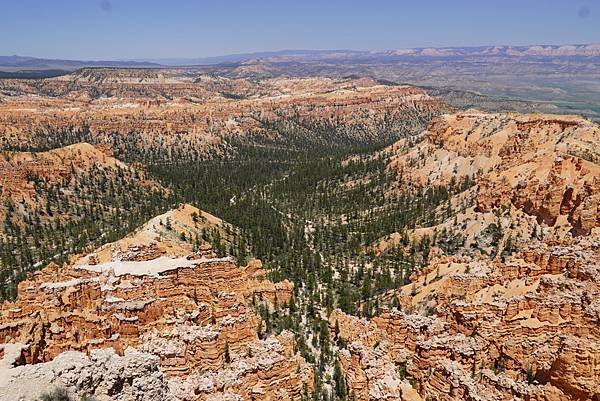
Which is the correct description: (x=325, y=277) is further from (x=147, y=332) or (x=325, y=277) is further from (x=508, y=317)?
(x=147, y=332)

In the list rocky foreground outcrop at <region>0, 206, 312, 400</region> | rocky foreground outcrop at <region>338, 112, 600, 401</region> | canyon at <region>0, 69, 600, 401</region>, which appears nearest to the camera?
rocky foreground outcrop at <region>0, 206, 312, 400</region>

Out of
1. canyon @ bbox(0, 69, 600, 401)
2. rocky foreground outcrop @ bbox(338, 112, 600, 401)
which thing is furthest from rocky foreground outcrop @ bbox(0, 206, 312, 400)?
rocky foreground outcrop @ bbox(338, 112, 600, 401)

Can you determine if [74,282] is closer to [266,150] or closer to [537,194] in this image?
[537,194]

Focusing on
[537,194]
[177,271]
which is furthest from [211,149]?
[177,271]

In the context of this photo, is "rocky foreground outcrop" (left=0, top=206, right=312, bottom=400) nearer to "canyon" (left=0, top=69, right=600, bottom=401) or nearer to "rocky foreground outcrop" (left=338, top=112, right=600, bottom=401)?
"canyon" (left=0, top=69, right=600, bottom=401)

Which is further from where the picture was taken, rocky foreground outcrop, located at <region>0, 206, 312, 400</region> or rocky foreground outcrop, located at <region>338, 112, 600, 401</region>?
rocky foreground outcrop, located at <region>338, 112, 600, 401</region>

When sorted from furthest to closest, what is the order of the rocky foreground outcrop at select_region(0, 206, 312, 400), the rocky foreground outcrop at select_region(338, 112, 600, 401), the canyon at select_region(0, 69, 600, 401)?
the canyon at select_region(0, 69, 600, 401)
the rocky foreground outcrop at select_region(338, 112, 600, 401)
the rocky foreground outcrop at select_region(0, 206, 312, 400)
